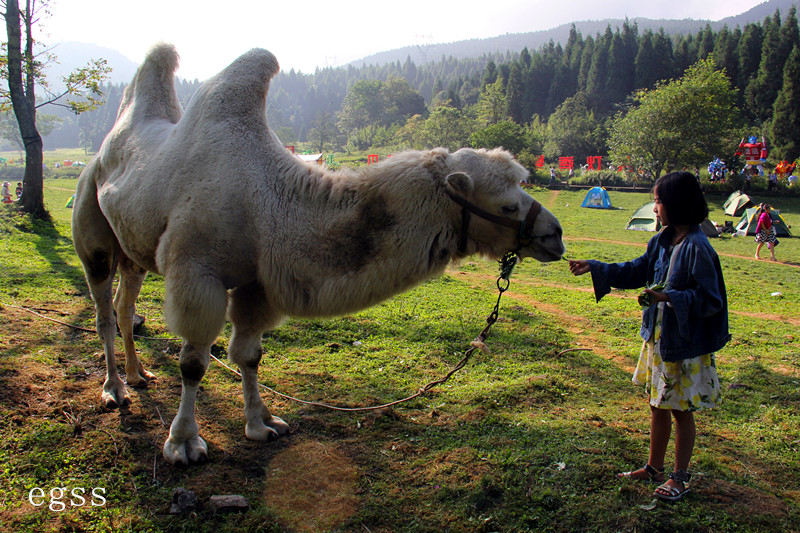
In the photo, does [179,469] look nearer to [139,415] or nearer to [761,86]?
[139,415]

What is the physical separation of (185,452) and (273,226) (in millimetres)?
1850

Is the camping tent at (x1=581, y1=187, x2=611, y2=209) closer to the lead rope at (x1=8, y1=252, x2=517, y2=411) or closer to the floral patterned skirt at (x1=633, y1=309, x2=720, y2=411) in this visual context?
the lead rope at (x1=8, y1=252, x2=517, y2=411)

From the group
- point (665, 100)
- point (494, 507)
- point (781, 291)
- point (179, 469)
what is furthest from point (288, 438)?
point (665, 100)

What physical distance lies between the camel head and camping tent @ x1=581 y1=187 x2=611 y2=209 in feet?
109

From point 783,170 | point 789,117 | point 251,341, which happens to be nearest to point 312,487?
point 251,341

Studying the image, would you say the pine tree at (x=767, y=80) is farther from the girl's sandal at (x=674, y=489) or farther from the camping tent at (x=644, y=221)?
the girl's sandal at (x=674, y=489)

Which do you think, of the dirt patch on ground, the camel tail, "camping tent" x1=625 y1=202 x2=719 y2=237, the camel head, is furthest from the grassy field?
"camping tent" x1=625 y1=202 x2=719 y2=237

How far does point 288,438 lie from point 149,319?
388 cm

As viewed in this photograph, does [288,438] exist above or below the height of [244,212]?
below

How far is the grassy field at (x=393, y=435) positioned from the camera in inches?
133

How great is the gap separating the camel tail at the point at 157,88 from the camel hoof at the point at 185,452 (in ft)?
10.4

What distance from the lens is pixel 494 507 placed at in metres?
3.50

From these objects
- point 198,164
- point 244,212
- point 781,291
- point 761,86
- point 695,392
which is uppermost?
point 761,86

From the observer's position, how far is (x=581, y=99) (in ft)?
274
